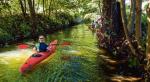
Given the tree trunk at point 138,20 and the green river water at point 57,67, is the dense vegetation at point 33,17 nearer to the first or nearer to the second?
the green river water at point 57,67

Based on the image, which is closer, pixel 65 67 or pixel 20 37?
pixel 65 67

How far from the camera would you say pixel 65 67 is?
44.2ft

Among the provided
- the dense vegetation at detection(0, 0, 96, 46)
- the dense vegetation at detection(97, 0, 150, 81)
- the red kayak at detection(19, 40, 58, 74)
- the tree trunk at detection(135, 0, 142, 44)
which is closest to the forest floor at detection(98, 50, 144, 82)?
the dense vegetation at detection(97, 0, 150, 81)

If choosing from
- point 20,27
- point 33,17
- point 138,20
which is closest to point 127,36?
point 138,20

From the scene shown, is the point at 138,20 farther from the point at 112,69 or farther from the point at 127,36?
the point at 112,69

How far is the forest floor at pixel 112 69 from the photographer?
36.9 feet

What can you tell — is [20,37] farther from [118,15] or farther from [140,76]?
[140,76]

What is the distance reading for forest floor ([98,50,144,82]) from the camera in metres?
11.2

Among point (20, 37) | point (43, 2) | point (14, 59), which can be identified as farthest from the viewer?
point (43, 2)

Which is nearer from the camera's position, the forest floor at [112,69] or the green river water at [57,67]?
the forest floor at [112,69]

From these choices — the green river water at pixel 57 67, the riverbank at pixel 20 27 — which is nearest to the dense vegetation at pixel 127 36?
the green river water at pixel 57 67

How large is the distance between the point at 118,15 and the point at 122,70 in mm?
4399

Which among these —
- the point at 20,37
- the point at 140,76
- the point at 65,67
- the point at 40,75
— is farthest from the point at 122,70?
the point at 20,37

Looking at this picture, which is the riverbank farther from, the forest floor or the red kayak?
the forest floor
